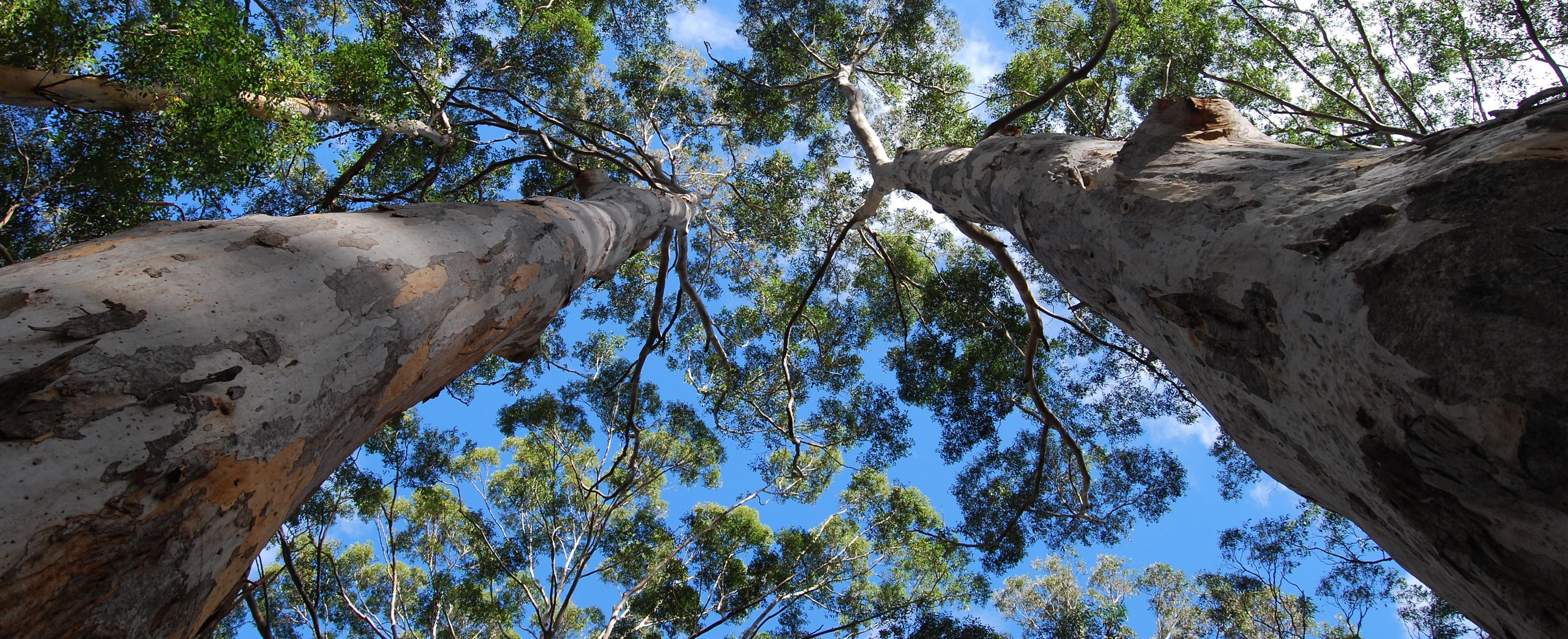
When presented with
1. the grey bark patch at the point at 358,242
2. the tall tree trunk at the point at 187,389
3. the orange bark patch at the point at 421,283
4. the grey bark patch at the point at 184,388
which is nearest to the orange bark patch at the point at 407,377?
the tall tree trunk at the point at 187,389

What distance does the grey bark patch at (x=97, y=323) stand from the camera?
982 mm

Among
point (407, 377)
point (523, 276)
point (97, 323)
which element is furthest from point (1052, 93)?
point (97, 323)

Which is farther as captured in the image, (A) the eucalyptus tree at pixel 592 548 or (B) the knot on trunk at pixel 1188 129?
(A) the eucalyptus tree at pixel 592 548

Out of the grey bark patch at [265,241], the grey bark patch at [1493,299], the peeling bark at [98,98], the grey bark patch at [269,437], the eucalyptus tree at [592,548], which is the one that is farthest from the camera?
the eucalyptus tree at [592,548]

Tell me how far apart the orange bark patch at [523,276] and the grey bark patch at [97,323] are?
38.0 inches

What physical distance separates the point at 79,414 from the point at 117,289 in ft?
1.01

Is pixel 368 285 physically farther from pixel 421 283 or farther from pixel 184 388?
pixel 184 388

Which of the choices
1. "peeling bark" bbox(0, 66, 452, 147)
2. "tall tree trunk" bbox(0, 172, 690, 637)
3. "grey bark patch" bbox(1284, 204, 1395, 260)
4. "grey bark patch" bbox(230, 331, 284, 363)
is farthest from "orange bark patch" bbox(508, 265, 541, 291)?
"peeling bark" bbox(0, 66, 452, 147)

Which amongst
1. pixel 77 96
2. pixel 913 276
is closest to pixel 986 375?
pixel 913 276

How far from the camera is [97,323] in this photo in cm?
102

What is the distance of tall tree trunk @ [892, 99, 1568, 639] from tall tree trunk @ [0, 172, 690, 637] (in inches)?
64.9

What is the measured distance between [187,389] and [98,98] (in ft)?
16.5

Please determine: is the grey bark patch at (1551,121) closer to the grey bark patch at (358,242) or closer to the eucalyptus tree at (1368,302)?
the eucalyptus tree at (1368,302)

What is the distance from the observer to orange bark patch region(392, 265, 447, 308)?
153cm
